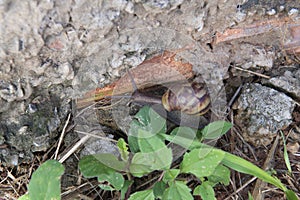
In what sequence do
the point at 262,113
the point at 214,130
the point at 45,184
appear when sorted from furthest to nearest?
1. the point at 262,113
2. the point at 214,130
3. the point at 45,184

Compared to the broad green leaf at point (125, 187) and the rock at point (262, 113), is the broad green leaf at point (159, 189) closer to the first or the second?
the broad green leaf at point (125, 187)

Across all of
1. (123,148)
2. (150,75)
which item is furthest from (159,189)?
(150,75)

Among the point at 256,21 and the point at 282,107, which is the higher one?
the point at 256,21

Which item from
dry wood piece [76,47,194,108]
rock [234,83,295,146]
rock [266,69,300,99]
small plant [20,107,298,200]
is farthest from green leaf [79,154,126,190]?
rock [266,69,300,99]

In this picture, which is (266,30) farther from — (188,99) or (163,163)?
(163,163)

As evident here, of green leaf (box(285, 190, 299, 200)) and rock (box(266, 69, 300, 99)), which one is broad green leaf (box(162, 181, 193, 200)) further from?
rock (box(266, 69, 300, 99))

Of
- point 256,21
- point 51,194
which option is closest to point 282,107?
point 256,21

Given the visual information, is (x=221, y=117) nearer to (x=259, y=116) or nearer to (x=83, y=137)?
(x=259, y=116)
